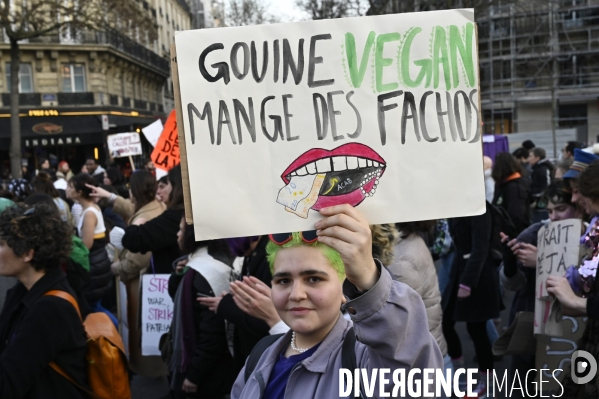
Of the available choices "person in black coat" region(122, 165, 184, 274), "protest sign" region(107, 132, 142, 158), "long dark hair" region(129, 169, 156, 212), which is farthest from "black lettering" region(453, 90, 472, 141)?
"protest sign" region(107, 132, 142, 158)

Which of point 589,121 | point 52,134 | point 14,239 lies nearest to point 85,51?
point 52,134

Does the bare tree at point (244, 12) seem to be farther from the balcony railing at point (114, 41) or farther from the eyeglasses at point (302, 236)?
the eyeglasses at point (302, 236)

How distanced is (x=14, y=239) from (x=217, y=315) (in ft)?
3.50

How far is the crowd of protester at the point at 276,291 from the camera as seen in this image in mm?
1564

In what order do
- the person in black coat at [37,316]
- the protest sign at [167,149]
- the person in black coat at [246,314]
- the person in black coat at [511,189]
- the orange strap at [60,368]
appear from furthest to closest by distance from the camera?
the person in black coat at [511,189], the protest sign at [167,149], the person in black coat at [246,314], the orange strap at [60,368], the person in black coat at [37,316]

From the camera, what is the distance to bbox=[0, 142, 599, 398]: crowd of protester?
156 centimetres

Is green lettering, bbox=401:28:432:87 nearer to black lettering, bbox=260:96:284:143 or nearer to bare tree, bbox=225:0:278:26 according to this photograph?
black lettering, bbox=260:96:284:143

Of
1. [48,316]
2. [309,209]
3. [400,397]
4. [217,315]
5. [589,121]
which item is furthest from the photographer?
[589,121]

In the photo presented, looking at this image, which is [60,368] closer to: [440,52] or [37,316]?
[37,316]

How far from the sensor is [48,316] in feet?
8.59

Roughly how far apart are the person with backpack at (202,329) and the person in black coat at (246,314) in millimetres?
112

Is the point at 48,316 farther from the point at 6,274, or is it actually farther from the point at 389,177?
the point at 389,177

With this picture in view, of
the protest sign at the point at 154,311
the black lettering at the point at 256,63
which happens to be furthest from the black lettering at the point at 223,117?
the protest sign at the point at 154,311

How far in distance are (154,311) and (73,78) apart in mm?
29737
